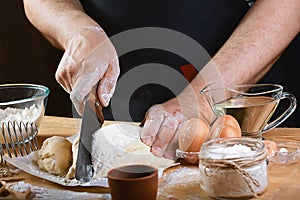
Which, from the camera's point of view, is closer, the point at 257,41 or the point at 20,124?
the point at 20,124

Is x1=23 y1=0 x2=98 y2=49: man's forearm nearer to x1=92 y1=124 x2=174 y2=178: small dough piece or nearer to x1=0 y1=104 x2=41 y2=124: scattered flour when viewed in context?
x1=0 y1=104 x2=41 y2=124: scattered flour

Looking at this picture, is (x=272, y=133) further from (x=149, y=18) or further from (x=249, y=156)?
(x=149, y=18)

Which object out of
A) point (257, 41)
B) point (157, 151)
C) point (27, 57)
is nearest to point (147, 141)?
point (157, 151)

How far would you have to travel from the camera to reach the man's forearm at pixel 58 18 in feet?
5.10

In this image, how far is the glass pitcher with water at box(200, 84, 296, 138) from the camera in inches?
50.0

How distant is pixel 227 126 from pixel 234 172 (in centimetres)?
18

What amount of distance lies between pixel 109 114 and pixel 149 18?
310 mm

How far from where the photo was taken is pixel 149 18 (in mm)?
1665

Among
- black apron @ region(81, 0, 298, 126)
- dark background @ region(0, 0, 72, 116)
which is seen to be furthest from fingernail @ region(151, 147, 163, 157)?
dark background @ region(0, 0, 72, 116)

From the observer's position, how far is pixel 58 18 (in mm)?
1633

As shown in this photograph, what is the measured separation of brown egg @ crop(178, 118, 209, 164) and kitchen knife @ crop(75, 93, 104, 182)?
0.18 metres

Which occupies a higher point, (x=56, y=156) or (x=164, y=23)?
(x=164, y=23)

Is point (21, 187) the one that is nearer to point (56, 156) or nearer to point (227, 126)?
point (56, 156)

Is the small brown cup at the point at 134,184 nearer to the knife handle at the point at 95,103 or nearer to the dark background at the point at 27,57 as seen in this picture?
the knife handle at the point at 95,103
